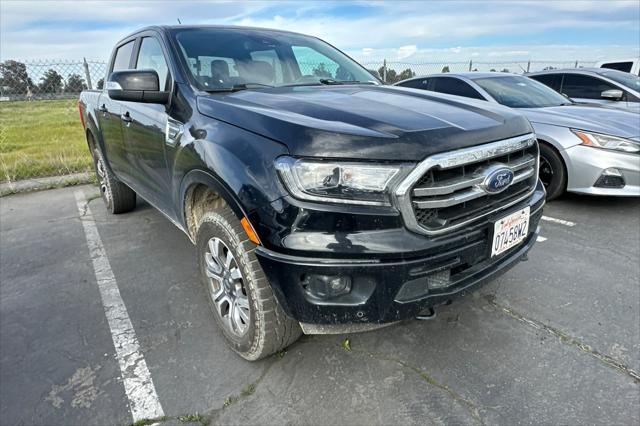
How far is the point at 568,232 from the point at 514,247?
2181 mm

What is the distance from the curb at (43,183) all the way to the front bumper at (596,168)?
6.56m

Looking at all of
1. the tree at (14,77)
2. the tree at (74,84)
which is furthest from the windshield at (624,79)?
the tree at (14,77)

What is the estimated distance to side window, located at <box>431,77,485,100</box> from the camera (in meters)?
5.46

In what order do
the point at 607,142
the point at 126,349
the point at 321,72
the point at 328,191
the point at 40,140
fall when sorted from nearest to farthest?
the point at 328,191
the point at 126,349
the point at 321,72
the point at 607,142
the point at 40,140

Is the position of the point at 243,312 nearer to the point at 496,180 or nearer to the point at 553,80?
the point at 496,180

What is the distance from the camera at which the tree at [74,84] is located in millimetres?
8969

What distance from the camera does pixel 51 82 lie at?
8688mm

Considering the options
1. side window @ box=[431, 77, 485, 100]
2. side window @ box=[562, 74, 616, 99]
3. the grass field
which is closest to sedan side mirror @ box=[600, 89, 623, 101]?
side window @ box=[562, 74, 616, 99]

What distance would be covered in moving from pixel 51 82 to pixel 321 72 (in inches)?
320

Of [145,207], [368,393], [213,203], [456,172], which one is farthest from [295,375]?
[145,207]

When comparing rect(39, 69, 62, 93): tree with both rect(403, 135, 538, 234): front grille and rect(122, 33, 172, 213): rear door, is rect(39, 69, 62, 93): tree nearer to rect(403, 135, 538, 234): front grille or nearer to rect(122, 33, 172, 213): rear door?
rect(122, 33, 172, 213): rear door

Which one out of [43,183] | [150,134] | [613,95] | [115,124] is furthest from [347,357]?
[613,95]

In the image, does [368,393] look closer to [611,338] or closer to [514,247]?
[514,247]

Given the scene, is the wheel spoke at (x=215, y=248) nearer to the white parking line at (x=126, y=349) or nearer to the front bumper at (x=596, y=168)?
the white parking line at (x=126, y=349)
